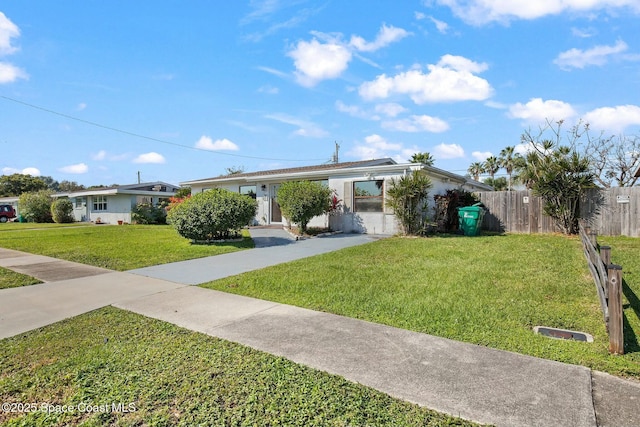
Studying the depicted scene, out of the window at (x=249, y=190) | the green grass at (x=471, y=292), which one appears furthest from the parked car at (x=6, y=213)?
the green grass at (x=471, y=292)

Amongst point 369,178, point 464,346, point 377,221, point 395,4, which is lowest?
point 464,346

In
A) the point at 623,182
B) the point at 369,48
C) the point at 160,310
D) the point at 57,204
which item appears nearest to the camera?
the point at 160,310

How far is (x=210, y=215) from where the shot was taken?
1139 cm

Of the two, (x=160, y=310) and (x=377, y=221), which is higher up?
(x=377, y=221)

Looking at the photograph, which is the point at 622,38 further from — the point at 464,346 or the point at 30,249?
the point at 30,249

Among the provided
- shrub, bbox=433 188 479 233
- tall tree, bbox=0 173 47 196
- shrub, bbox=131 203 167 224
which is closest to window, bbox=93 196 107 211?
shrub, bbox=131 203 167 224

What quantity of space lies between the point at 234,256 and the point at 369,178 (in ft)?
23.1

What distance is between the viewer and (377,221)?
1406 centimetres

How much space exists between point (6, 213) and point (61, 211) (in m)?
10.3

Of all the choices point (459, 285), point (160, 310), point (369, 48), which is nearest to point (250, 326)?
point (160, 310)

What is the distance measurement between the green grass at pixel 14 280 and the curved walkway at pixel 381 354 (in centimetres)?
46

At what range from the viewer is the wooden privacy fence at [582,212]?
39.6 feet

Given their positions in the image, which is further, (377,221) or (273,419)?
(377,221)

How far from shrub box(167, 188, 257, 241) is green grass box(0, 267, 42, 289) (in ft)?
15.6
